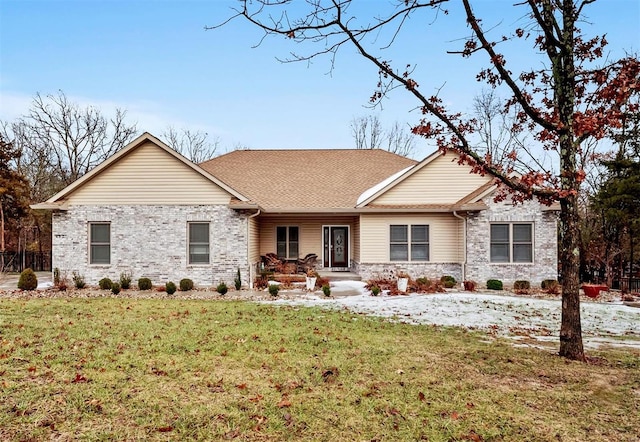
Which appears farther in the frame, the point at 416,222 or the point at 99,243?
the point at 416,222

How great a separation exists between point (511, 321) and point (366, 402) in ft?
21.5

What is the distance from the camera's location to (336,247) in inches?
751

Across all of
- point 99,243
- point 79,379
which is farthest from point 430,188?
point 79,379

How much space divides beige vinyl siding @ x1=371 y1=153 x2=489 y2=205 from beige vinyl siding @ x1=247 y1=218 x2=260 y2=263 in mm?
5130

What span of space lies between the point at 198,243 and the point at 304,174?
757cm

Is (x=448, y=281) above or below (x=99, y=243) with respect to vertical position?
below

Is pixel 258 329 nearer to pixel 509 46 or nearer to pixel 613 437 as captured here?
pixel 613 437

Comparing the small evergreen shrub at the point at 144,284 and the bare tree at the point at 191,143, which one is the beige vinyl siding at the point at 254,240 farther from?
the bare tree at the point at 191,143

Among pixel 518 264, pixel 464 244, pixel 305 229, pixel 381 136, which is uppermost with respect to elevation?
pixel 381 136

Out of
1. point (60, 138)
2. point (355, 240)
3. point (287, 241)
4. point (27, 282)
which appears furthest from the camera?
point (60, 138)

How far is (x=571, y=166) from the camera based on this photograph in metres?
6.02

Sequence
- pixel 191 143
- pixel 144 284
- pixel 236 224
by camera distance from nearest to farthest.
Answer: pixel 144 284
pixel 236 224
pixel 191 143

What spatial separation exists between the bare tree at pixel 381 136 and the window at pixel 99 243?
1054 inches

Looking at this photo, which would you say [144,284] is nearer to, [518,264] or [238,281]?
[238,281]
